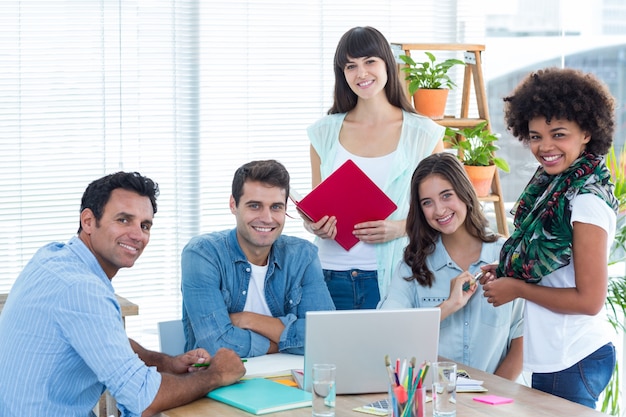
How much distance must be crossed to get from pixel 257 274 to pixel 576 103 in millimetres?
1074

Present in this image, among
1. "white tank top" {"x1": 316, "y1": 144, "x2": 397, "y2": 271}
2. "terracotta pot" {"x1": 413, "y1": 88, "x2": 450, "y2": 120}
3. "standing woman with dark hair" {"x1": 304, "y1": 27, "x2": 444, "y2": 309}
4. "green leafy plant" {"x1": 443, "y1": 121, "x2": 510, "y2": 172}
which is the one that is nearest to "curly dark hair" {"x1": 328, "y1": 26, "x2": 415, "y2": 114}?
"standing woman with dark hair" {"x1": 304, "y1": 27, "x2": 444, "y2": 309}

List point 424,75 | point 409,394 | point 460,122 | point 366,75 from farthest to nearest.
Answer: point 460,122 → point 424,75 → point 366,75 → point 409,394

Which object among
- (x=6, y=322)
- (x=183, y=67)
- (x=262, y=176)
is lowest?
(x=6, y=322)

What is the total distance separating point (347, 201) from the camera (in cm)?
283

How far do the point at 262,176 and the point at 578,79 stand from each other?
975 millimetres

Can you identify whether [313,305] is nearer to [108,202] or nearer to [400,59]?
[108,202]

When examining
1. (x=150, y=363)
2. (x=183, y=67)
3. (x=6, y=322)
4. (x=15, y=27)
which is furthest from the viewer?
(x=183, y=67)

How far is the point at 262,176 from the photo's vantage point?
2.62 meters

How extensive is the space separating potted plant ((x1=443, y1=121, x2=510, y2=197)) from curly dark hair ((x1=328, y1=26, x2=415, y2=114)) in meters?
Result: 0.78

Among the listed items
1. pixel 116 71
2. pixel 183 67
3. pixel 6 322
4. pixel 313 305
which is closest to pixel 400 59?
pixel 183 67

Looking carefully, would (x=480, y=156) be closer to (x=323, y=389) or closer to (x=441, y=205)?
(x=441, y=205)

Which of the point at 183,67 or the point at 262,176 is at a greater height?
the point at 183,67

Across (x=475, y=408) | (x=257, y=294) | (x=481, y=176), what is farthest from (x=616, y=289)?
(x=475, y=408)

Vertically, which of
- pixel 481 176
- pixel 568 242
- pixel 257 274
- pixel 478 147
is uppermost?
pixel 478 147
